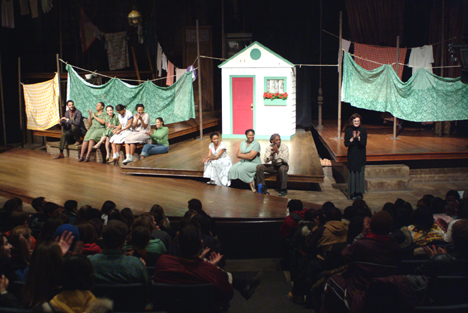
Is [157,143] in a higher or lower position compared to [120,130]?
lower

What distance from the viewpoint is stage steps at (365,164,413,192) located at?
7605mm

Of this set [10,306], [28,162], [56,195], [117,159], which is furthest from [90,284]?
[28,162]

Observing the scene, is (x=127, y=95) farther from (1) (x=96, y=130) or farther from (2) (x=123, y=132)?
(2) (x=123, y=132)

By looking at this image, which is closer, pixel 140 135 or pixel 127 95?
pixel 140 135

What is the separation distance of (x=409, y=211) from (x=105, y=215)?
2.81 metres

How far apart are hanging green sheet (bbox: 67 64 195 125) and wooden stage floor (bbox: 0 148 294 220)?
1.44 meters

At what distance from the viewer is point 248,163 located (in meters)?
7.23

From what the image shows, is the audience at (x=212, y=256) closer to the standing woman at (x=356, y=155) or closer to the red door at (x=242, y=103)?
the standing woman at (x=356, y=155)

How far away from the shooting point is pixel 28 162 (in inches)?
348

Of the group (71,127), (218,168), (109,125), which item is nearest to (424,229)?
(218,168)

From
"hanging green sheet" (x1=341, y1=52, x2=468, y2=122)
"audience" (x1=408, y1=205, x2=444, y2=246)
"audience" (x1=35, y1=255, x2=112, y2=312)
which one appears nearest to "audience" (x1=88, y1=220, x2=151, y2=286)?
"audience" (x1=35, y1=255, x2=112, y2=312)

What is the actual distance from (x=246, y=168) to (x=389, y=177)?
2501 mm

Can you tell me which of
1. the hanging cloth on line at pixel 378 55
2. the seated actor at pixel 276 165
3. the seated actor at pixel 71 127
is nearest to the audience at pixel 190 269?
the seated actor at pixel 276 165

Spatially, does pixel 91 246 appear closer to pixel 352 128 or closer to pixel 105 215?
pixel 105 215
